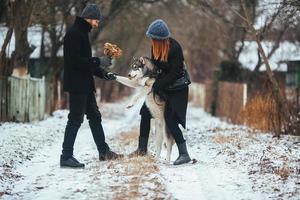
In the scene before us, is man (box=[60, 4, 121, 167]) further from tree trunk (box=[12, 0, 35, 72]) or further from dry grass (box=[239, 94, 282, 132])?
tree trunk (box=[12, 0, 35, 72])

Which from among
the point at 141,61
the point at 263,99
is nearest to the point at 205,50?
the point at 263,99

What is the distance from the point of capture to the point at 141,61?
32.4 feet

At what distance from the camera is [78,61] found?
9.67 meters

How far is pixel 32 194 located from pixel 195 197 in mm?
1889

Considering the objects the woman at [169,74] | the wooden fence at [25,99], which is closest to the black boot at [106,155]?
the woman at [169,74]

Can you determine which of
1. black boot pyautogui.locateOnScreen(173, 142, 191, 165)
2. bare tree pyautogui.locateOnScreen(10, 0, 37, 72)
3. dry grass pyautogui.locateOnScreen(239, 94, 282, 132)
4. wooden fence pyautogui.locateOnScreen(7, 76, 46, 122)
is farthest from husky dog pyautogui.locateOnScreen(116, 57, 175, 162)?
wooden fence pyautogui.locateOnScreen(7, 76, 46, 122)

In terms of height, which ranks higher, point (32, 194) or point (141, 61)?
point (141, 61)

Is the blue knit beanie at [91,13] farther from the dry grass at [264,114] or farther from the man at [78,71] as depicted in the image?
the dry grass at [264,114]

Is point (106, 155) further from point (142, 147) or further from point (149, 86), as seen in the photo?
point (149, 86)

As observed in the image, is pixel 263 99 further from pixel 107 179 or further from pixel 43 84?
pixel 107 179

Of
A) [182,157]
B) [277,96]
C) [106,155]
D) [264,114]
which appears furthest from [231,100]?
[182,157]

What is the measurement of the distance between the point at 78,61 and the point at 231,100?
18582mm

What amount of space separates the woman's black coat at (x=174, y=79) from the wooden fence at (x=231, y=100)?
14448 millimetres

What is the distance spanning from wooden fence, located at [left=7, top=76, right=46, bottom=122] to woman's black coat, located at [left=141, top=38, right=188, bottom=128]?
9.50 metres
